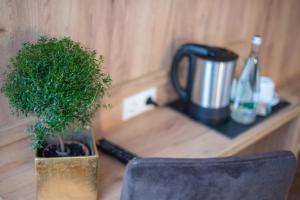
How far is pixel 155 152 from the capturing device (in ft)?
4.50

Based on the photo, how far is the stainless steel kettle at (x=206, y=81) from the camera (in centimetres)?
151

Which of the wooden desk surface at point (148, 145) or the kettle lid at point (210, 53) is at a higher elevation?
the kettle lid at point (210, 53)

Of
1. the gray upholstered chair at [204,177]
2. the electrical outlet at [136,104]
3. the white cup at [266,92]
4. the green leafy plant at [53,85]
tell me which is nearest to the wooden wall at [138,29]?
the electrical outlet at [136,104]

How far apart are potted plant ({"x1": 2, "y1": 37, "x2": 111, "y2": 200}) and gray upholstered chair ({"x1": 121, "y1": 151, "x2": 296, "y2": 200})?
0.16 m

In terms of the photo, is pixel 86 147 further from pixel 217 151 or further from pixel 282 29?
pixel 282 29

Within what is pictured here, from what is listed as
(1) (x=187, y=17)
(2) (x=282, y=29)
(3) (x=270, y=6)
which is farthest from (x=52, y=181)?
(2) (x=282, y=29)

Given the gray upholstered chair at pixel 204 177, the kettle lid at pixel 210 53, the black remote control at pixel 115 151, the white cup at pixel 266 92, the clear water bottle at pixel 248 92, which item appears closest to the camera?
the gray upholstered chair at pixel 204 177

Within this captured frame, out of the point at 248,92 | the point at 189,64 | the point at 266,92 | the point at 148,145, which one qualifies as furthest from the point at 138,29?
the point at 266,92

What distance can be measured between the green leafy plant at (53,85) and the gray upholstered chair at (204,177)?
0.20 meters

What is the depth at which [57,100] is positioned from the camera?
94cm

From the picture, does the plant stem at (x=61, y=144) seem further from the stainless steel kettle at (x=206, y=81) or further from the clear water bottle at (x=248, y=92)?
the clear water bottle at (x=248, y=92)

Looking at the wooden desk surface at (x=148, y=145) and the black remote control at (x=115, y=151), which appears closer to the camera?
the wooden desk surface at (x=148, y=145)

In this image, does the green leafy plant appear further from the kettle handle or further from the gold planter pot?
the kettle handle

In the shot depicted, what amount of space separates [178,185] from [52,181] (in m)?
0.33
